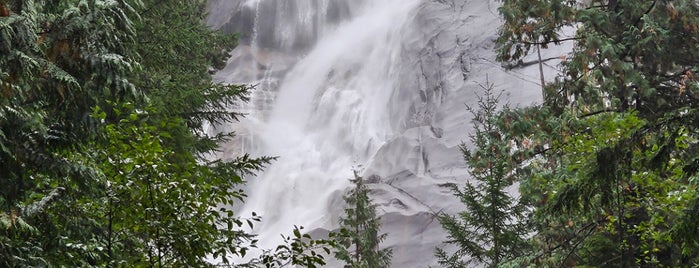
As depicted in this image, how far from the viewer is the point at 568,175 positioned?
10.1 m

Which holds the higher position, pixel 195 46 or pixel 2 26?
pixel 195 46

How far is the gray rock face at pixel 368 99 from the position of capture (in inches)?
1321

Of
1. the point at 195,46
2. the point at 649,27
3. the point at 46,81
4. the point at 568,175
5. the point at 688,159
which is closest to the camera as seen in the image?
the point at 46,81

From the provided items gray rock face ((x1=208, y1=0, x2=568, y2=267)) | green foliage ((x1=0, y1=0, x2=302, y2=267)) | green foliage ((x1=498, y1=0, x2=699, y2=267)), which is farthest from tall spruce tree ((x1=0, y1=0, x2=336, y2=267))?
gray rock face ((x1=208, y1=0, x2=568, y2=267))

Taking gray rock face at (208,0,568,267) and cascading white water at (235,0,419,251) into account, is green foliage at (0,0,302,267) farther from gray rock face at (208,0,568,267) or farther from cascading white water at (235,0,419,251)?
cascading white water at (235,0,419,251)

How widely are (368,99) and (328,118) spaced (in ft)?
9.73

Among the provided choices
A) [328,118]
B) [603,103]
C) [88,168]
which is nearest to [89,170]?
[88,168]

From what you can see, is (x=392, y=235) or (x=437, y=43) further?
(x=437, y=43)

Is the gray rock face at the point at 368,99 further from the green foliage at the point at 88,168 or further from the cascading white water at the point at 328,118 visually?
the green foliage at the point at 88,168

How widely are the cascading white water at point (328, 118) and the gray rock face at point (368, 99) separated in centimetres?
9

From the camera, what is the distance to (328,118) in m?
45.1

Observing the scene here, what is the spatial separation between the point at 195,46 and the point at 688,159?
942 centimetres

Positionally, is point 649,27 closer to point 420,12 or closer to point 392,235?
point 392,235

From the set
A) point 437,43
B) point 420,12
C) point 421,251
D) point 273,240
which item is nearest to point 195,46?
point 421,251
